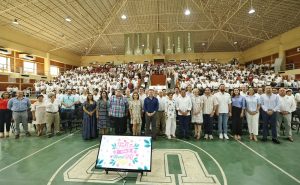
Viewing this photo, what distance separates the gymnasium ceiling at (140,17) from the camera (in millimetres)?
16609

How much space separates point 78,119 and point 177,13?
15.4m

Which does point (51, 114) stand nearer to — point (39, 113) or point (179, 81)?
point (39, 113)

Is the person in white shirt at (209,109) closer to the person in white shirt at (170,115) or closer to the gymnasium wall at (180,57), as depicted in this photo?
the person in white shirt at (170,115)

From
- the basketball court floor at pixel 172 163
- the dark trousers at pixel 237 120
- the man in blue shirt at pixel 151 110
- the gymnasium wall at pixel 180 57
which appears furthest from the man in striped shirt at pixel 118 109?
the gymnasium wall at pixel 180 57

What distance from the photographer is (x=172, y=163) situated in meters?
4.75

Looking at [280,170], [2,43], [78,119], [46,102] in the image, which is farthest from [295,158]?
[2,43]

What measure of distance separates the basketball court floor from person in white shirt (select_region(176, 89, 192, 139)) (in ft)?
1.47

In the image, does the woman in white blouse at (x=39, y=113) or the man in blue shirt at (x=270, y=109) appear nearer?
the man in blue shirt at (x=270, y=109)

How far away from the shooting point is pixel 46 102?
778 cm

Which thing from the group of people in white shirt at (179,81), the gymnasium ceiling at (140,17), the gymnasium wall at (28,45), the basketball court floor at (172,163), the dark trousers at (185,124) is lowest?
the basketball court floor at (172,163)

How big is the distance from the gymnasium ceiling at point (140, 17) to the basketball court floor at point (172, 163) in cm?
1295

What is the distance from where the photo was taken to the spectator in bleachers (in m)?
6.97

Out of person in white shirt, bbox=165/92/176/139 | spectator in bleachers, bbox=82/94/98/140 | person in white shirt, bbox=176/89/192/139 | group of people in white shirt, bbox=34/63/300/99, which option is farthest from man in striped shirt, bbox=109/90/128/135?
group of people in white shirt, bbox=34/63/300/99

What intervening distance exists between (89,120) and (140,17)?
16068 mm
